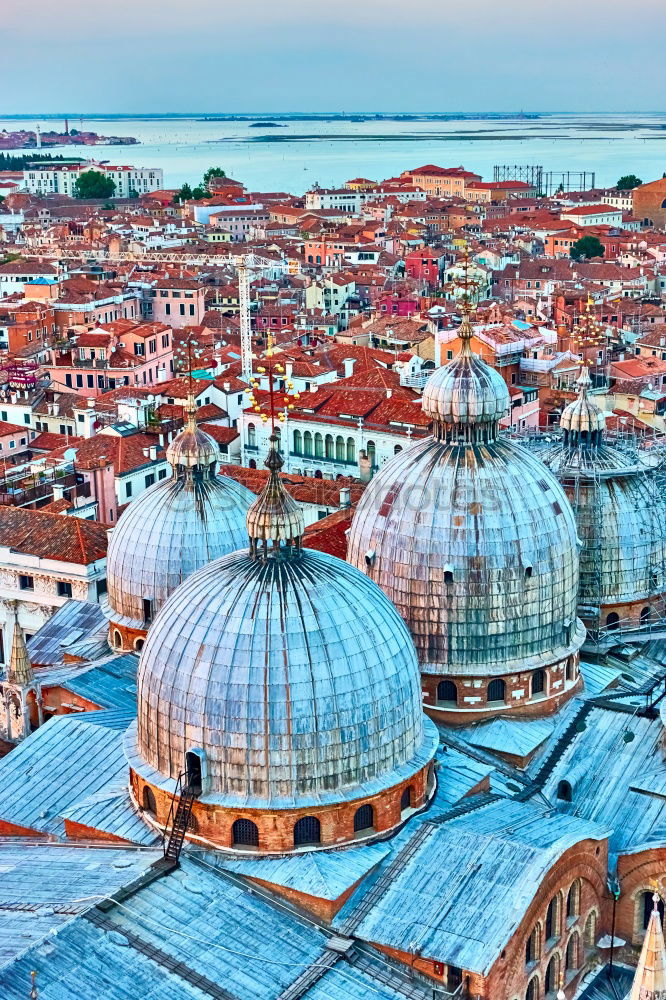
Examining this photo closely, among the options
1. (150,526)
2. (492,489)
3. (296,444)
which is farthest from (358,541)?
(296,444)

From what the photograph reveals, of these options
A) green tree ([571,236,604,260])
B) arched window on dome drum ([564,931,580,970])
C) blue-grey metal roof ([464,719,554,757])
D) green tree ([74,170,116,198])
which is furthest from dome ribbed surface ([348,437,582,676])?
green tree ([74,170,116,198])

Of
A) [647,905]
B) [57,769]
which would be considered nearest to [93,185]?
[57,769]

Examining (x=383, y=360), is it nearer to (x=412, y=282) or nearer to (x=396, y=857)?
(x=412, y=282)

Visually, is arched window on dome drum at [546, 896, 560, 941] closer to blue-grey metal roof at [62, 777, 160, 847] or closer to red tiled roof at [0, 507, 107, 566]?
blue-grey metal roof at [62, 777, 160, 847]

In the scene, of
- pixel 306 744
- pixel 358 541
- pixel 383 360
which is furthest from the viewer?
pixel 383 360

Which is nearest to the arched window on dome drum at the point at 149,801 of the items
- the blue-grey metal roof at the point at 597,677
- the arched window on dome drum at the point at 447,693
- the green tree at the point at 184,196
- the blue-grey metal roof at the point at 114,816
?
the blue-grey metal roof at the point at 114,816

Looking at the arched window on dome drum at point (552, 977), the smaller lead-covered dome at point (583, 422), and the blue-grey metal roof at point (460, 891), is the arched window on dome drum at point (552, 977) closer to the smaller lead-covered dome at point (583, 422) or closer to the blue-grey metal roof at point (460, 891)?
the blue-grey metal roof at point (460, 891)

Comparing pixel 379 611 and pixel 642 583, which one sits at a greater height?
pixel 379 611

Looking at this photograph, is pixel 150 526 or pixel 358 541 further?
pixel 150 526
